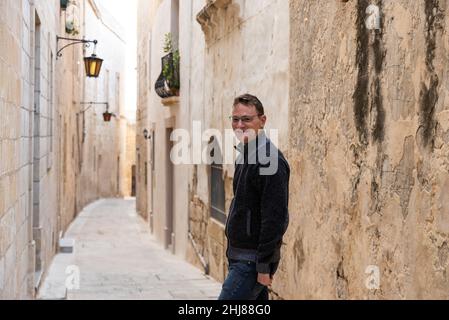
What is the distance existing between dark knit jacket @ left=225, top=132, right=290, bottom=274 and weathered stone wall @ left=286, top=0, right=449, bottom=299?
30.1 inches

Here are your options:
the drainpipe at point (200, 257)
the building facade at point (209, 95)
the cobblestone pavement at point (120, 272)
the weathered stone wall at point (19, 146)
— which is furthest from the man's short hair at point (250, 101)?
the drainpipe at point (200, 257)

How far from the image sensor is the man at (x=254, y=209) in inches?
120

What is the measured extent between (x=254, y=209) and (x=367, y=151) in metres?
1.09

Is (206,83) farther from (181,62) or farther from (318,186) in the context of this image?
(318,186)

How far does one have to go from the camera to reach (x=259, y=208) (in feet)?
10.3

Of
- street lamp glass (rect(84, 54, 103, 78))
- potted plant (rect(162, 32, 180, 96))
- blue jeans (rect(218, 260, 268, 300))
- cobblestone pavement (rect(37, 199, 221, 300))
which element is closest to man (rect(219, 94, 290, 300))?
blue jeans (rect(218, 260, 268, 300))

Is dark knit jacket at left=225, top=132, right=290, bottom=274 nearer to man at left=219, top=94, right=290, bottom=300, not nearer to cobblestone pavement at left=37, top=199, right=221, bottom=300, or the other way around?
man at left=219, top=94, right=290, bottom=300

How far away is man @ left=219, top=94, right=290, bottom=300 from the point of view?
3.05m

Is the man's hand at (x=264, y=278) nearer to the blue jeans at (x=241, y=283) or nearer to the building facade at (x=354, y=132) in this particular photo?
the blue jeans at (x=241, y=283)

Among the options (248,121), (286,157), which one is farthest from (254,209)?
(286,157)

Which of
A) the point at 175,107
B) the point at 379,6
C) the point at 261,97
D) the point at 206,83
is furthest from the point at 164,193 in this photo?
the point at 379,6

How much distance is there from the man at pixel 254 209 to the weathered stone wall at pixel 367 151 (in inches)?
30.0
